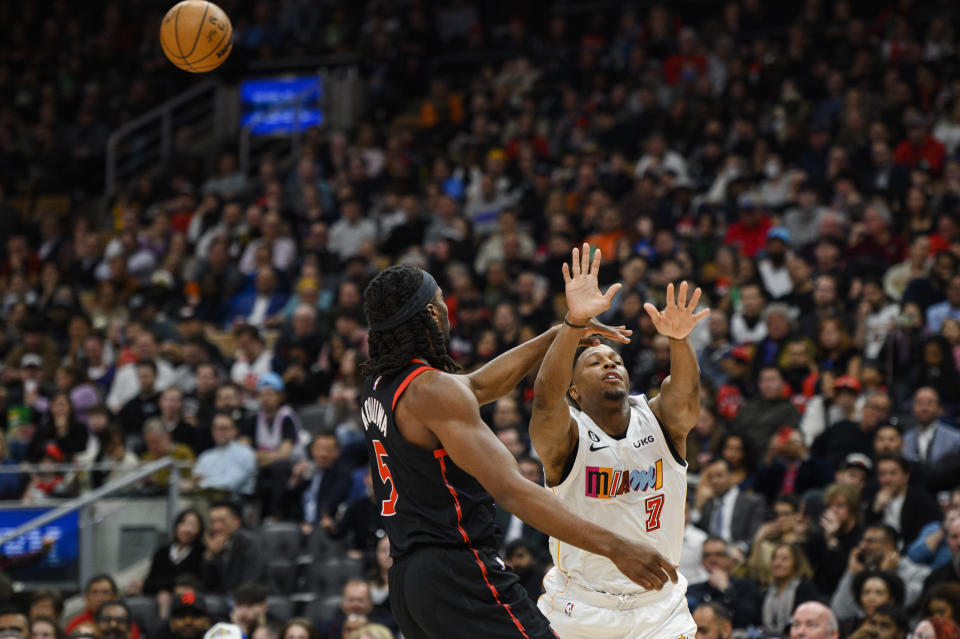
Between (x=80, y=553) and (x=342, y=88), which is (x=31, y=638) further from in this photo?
(x=342, y=88)

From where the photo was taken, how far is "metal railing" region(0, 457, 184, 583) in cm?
1238

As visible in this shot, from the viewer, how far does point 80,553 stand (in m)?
12.6

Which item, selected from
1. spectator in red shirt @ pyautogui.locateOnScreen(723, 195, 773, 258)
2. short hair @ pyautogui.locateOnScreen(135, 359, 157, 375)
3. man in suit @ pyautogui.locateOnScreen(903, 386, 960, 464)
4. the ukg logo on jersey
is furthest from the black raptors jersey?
spectator in red shirt @ pyautogui.locateOnScreen(723, 195, 773, 258)

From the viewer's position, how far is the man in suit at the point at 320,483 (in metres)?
12.5

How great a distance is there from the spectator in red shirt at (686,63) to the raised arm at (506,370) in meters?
13.2

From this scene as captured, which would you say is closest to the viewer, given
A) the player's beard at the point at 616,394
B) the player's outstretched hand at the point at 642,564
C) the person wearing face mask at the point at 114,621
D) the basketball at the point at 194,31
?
the player's outstretched hand at the point at 642,564

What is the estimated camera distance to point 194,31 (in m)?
8.65

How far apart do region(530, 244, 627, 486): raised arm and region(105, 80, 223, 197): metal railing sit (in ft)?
53.4

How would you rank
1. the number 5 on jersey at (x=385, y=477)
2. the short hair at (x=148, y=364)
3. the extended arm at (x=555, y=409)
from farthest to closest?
1. the short hair at (x=148, y=364)
2. the extended arm at (x=555, y=409)
3. the number 5 on jersey at (x=385, y=477)

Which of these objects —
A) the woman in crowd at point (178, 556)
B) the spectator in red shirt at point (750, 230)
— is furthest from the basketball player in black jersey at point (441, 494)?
the spectator in red shirt at point (750, 230)

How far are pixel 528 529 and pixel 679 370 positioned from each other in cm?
524

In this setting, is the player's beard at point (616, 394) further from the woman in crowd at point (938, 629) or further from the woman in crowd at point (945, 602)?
the woman in crowd at point (945, 602)

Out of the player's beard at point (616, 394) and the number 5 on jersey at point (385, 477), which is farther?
the player's beard at point (616, 394)

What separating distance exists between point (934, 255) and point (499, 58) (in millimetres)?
10050
